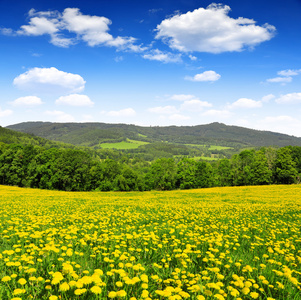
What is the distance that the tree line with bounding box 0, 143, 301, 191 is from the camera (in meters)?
58.9

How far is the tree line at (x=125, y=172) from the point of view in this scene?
58.9 m

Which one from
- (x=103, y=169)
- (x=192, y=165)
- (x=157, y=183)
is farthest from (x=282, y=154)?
(x=103, y=169)

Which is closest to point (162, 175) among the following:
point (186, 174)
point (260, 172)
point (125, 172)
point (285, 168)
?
point (186, 174)

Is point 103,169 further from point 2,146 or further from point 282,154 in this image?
point 282,154

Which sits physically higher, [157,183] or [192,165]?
[192,165]

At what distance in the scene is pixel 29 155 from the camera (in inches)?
2451

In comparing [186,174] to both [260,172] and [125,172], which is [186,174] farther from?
[260,172]

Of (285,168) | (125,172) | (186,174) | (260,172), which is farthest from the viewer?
(125,172)

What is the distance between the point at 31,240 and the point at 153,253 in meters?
3.97

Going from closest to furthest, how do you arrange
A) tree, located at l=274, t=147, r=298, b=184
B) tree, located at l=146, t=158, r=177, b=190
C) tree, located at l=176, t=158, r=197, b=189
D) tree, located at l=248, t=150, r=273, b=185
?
1. tree, located at l=274, t=147, r=298, b=184
2. tree, located at l=248, t=150, r=273, b=185
3. tree, located at l=176, t=158, r=197, b=189
4. tree, located at l=146, t=158, r=177, b=190

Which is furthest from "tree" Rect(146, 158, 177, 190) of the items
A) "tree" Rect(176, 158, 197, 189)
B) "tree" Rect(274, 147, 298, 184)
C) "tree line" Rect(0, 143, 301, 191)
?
"tree" Rect(274, 147, 298, 184)

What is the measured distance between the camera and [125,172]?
65625mm

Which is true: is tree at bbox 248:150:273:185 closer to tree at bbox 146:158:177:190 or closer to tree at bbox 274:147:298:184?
tree at bbox 274:147:298:184

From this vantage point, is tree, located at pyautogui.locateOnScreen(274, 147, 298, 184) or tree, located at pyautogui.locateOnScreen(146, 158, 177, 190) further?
tree, located at pyautogui.locateOnScreen(146, 158, 177, 190)
